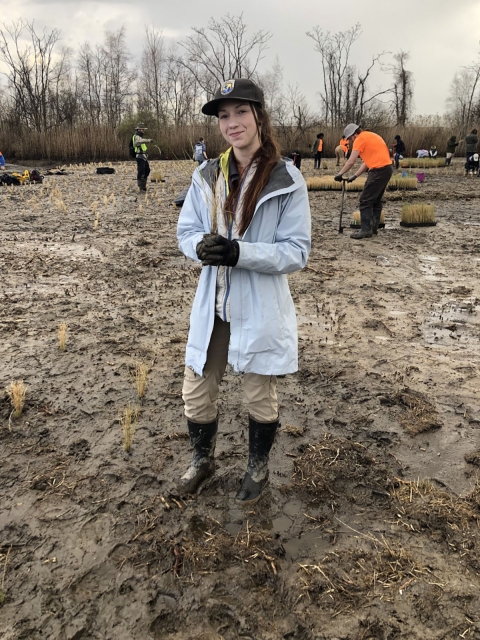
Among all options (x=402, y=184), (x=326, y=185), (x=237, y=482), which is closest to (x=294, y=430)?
(x=237, y=482)

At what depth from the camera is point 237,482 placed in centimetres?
278

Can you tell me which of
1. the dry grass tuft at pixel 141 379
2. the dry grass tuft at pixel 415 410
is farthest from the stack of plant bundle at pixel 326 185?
the dry grass tuft at pixel 141 379

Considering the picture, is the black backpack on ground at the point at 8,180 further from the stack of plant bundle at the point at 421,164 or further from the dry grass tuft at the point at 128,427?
the stack of plant bundle at the point at 421,164

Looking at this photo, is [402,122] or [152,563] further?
[402,122]

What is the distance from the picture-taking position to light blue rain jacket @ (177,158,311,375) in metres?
2.20

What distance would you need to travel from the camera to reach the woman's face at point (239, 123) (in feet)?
7.24

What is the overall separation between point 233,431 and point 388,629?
1.59 metres

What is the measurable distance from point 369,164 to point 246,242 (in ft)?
24.1

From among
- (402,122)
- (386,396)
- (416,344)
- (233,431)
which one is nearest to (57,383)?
(233,431)

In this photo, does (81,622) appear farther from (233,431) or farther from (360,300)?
(360,300)

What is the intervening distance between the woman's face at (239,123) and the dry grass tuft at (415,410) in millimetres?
2142

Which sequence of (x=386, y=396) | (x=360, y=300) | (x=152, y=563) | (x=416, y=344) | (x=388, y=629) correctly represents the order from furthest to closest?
(x=360, y=300)
(x=416, y=344)
(x=386, y=396)
(x=152, y=563)
(x=388, y=629)

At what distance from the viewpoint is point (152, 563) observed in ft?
7.27

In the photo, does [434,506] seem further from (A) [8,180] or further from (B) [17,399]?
(A) [8,180]
